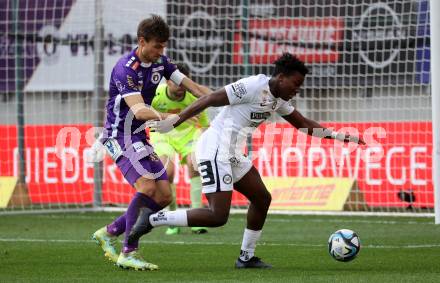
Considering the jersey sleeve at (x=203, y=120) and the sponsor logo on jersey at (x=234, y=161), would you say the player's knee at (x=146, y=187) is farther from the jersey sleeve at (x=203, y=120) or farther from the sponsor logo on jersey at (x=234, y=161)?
the jersey sleeve at (x=203, y=120)

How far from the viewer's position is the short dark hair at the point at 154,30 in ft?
28.3

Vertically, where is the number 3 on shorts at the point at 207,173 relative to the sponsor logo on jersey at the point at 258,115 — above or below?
below

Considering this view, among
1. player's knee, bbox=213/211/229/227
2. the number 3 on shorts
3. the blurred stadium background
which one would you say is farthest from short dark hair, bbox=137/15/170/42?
the blurred stadium background

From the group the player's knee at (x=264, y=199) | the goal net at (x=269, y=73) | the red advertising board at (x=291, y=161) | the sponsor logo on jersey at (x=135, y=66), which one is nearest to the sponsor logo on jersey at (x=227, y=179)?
the player's knee at (x=264, y=199)

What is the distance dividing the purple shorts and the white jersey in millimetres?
456

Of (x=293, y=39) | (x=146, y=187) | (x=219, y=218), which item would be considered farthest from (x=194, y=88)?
(x=293, y=39)

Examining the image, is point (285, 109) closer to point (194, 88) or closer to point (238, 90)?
point (238, 90)

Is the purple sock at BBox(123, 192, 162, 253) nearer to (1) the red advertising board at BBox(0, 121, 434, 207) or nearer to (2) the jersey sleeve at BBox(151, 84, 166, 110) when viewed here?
(2) the jersey sleeve at BBox(151, 84, 166, 110)

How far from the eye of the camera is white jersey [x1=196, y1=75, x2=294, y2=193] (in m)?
8.46

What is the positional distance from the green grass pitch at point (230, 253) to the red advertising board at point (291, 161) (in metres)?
→ 1.22

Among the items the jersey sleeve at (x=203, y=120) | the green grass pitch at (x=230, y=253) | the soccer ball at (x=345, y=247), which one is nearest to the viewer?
the green grass pitch at (x=230, y=253)

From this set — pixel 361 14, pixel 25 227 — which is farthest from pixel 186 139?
pixel 361 14

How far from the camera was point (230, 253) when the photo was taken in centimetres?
1008

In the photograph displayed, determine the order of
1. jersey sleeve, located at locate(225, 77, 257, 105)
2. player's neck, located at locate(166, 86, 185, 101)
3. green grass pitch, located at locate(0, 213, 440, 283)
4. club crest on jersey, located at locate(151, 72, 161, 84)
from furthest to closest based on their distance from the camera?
player's neck, located at locate(166, 86, 185, 101) → club crest on jersey, located at locate(151, 72, 161, 84) → jersey sleeve, located at locate(225, 77, 257, 105) → green grass pitch, located at locate(0, 213, 440, 283)
